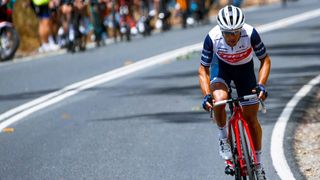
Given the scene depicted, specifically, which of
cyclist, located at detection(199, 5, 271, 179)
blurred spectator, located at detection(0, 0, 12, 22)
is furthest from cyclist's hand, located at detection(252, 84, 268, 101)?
blurred spectator, located at detection(0, 0, 12, 22)

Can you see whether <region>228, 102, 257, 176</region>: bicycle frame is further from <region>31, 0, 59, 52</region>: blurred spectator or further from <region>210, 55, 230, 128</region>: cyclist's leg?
<region>31, 0, 59, 52</region>: blurred spectator

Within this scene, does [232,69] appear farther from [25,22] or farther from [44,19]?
[25,22]

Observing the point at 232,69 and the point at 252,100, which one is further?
the point at 232,69

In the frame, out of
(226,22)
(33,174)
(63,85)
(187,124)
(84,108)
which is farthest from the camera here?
(63,85)

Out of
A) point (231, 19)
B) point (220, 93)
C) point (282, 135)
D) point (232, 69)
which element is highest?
point (231, 19)

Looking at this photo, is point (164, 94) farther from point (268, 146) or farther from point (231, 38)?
point (231, 38)

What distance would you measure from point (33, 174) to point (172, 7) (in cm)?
2735

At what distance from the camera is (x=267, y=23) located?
2988cm

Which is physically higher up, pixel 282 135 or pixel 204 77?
pixel 204 77

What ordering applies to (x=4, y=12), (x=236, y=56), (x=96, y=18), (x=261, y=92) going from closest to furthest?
1. (x=261, y=92)
2. (x=236, y=56)
3. (x=4, y=12)
4. (x=96, y=18)

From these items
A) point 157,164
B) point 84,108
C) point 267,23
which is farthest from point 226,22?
point 267,23

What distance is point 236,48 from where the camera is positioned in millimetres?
8609

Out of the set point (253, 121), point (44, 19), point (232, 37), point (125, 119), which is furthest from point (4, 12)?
point (232, 37)

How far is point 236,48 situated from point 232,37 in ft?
0.81
